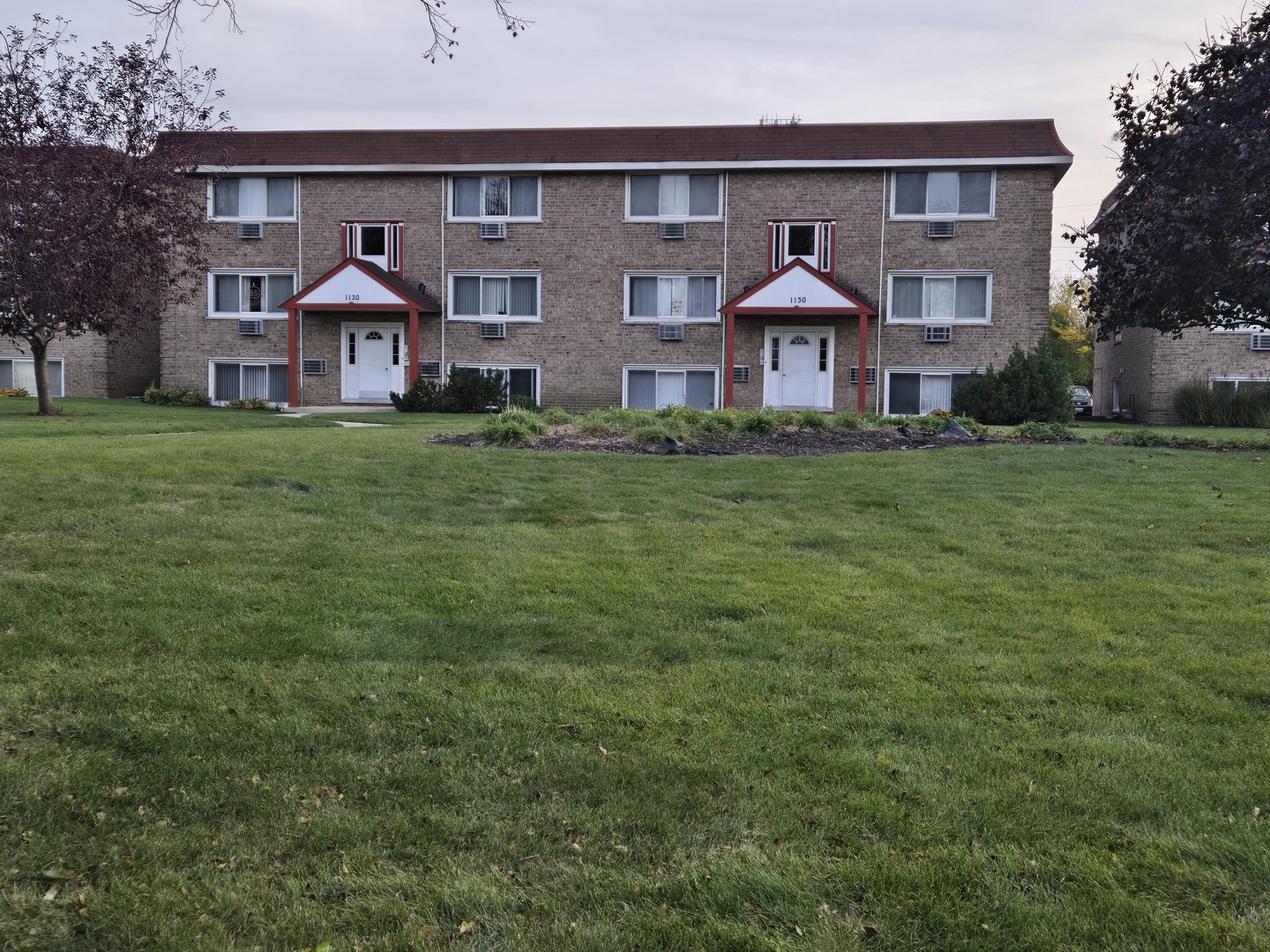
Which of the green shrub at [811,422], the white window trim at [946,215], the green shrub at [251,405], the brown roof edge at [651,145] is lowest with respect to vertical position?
the green shrub at [811,422]

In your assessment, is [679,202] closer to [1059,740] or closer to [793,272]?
[793,272]

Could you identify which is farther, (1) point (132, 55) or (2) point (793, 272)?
(2) point (793, 272)

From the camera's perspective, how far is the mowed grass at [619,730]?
290cm

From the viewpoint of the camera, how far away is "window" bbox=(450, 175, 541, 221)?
94.2 feet

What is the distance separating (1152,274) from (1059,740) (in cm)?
1308

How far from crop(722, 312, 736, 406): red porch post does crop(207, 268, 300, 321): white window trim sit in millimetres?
12445

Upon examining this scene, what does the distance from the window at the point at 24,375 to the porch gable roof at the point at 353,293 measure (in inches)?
356

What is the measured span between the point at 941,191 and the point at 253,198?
63.7 feet

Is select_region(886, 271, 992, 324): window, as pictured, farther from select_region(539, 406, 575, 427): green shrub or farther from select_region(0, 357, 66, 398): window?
select_region(0, 357, 66, 398): window

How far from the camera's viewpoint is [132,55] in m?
19.2

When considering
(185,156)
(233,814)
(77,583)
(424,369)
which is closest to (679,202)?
(424,369)

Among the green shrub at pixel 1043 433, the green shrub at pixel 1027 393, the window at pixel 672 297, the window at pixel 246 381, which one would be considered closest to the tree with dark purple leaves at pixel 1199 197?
the green shrub at pixel 1043 433

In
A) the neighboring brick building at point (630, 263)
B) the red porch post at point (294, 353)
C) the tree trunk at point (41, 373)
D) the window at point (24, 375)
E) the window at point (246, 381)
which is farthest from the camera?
the window at point (24, 375)

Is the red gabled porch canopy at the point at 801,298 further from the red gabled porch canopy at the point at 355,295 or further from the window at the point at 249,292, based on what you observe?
the window at the point at 249,292
